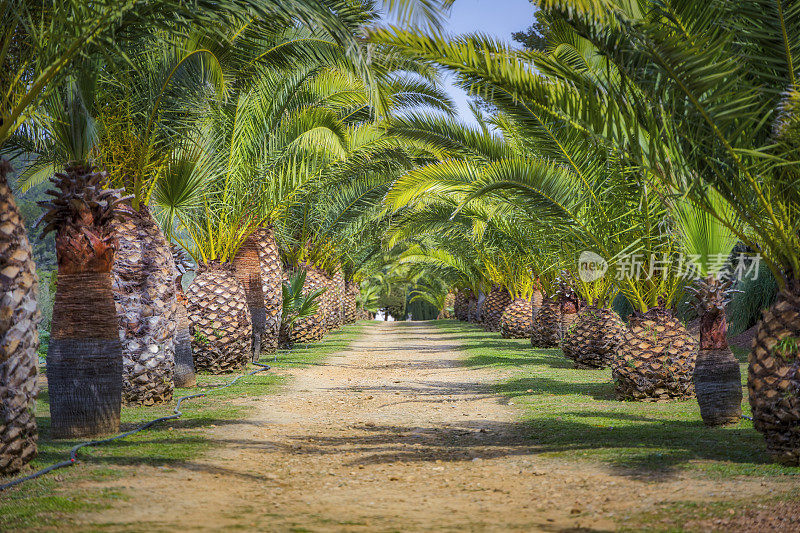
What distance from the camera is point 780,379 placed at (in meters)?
4.88

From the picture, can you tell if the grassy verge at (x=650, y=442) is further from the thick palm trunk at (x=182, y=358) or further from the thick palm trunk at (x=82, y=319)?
the thick palm trunk at (x=182, y=358)

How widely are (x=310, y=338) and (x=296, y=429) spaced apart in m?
11.4

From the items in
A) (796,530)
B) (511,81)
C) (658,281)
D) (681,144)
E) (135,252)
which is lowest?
(796,530)

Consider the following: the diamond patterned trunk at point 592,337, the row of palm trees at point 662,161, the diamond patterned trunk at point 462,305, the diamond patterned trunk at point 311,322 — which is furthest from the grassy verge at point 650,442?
the diamond patterned trunk at point 462,305

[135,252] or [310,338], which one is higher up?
[135,252]

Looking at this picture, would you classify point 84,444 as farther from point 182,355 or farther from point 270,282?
point 270,282

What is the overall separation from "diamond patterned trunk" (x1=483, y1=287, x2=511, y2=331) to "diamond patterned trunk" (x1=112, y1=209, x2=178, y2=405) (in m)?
17.1

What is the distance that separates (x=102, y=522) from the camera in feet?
11.6

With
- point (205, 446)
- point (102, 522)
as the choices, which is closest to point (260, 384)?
point (205, 446)

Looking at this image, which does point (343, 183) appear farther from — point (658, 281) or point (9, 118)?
point (9, 118)

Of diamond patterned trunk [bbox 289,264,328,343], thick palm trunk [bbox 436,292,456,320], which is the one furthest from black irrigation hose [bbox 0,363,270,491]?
thick palm trunk [bbox 436,292,456,320]

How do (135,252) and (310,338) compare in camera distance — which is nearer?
(135,252)

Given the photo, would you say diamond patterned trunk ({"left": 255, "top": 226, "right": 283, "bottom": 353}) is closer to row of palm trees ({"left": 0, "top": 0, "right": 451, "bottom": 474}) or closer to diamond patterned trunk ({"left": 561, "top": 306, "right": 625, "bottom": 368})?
row of palm trees ({"left": 0, "top": 0, "right": 451, "bottom": 474})

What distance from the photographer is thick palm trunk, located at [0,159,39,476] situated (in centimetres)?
450
